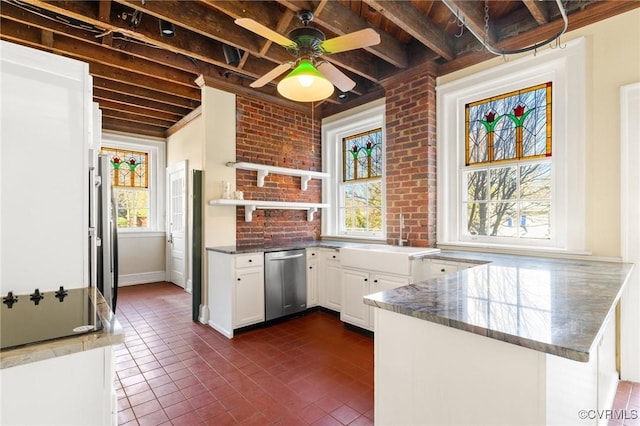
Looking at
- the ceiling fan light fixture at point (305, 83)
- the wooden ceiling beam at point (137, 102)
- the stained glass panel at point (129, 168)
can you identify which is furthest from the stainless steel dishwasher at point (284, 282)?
the stained glass panel at point (129, 168)

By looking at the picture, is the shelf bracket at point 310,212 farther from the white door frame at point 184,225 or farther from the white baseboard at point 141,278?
the white baseboard at point 141,278

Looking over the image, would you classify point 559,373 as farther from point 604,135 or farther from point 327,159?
point 327,159

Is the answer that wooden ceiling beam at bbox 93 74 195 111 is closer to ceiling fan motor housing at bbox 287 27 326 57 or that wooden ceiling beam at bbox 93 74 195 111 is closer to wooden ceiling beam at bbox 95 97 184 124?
wooden ceiling beam at bbox 95 97 184 124

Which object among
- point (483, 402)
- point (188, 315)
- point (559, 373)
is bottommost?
point (188, 315)

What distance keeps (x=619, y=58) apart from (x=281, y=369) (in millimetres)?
3662

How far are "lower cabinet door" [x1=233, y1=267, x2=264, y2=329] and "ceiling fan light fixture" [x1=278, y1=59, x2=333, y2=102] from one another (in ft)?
6.55

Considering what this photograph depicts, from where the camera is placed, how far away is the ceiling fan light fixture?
2.23 meters

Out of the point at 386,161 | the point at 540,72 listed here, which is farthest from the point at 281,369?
the point at 540,72

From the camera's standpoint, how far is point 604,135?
253 cm

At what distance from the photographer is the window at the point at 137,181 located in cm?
584

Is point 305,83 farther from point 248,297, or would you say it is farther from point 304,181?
point 304,181

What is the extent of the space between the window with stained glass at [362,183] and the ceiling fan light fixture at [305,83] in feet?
7.02

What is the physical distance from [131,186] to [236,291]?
12.8ft

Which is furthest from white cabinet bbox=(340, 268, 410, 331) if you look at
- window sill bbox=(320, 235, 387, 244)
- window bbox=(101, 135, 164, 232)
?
window bbox=(101, 135, 164, 232)
